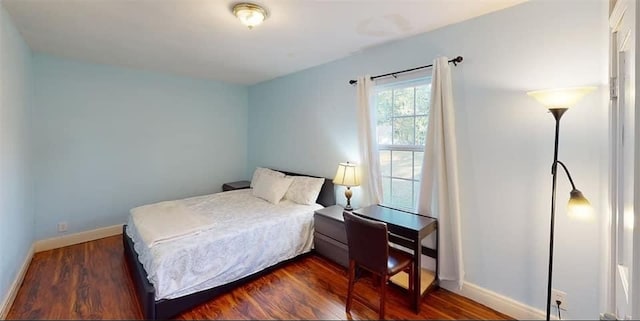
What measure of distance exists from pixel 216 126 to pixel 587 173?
4.36 metres

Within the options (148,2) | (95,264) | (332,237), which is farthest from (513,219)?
(95,264)

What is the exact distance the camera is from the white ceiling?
1.91 meters

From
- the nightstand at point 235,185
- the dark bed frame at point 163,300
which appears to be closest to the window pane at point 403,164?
the dark bed frame at point 163,300

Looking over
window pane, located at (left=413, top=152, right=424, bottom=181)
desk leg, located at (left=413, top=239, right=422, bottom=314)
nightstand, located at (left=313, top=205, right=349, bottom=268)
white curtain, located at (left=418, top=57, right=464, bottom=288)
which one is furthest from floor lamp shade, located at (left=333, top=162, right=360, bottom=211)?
desk leg, located at (left=413, top=239, right=422, bottom=314)

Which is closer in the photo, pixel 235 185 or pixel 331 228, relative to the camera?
pixel 331 228

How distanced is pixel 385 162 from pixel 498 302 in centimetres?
146

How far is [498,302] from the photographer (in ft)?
6.57

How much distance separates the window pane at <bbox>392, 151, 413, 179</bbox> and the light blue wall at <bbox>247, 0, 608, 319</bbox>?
507 mm

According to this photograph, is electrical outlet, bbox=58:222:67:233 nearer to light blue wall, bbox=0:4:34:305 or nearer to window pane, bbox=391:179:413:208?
light blue wall, bbox=0:4:34:305

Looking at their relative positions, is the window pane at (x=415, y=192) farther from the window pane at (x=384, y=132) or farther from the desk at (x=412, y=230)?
the window pane at (x=384, y=132)

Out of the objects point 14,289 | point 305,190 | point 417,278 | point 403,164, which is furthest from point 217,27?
point 14,289

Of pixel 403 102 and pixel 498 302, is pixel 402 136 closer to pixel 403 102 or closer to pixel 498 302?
pixel 403 102

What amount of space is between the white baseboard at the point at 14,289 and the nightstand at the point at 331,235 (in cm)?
244

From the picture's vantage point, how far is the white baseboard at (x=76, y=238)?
3056 mm
